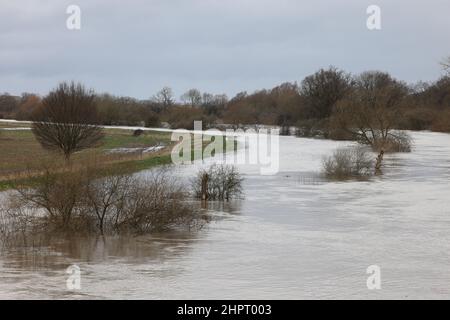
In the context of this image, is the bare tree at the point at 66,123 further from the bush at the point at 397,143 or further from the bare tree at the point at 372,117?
the bush at the point at 397,143

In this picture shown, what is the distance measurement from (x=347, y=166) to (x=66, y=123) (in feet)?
47.8

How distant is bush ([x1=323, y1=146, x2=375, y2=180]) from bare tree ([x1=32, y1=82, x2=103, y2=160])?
12.7 m

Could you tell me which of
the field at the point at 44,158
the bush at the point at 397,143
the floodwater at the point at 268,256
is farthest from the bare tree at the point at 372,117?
the floodwater at the point at 268,256

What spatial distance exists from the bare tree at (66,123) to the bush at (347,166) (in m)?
12.7

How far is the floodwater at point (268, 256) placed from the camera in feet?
38.0

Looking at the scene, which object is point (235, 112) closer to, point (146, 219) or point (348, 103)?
point (348, 103)

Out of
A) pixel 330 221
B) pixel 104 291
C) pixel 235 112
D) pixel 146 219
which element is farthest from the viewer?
pixel 235 112

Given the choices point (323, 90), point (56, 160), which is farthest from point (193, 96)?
point (56, 160)

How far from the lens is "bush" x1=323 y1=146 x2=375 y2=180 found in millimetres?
31567

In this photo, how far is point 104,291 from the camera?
1141 cm
